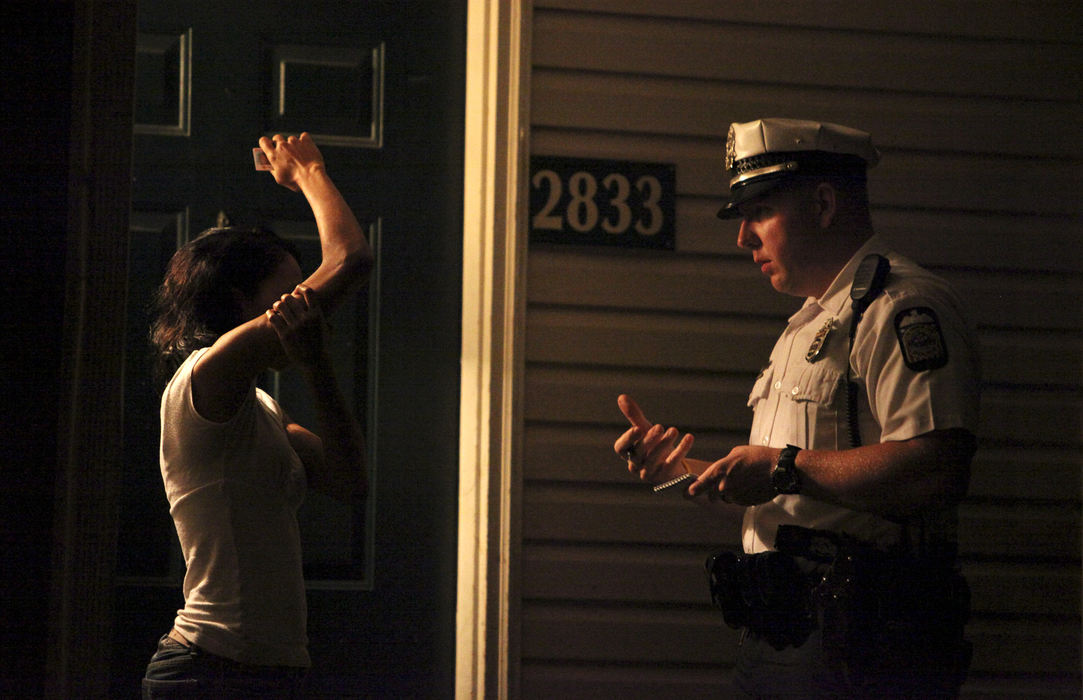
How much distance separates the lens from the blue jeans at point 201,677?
1.91 m

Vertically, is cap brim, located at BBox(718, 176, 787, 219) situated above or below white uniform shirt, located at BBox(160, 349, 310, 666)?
above

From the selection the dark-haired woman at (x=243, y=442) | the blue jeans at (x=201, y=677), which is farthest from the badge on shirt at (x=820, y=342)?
the blue jeans at (x=201, y=677)

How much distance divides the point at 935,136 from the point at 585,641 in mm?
1926

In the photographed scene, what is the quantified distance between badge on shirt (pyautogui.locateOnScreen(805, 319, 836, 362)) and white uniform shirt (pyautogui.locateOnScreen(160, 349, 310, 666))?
3.77ft

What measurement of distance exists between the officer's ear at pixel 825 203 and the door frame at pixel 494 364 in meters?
1.00

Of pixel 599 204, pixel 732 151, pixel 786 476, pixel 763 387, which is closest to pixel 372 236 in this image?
pixel 599 204

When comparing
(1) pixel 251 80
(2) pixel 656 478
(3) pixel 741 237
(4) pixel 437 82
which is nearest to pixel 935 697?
(2) pixel 656 478

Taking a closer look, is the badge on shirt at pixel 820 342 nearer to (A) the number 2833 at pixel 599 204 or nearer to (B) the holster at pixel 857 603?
(B) the holster at pixel 857 603

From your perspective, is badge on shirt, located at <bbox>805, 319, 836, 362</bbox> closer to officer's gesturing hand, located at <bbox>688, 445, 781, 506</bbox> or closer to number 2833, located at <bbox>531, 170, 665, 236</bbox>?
officer's gesturing hand, located at <bbox>688, 445, 781, 506</bbox>

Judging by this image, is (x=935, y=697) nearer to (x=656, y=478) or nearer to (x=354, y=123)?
(x=656, y=478)

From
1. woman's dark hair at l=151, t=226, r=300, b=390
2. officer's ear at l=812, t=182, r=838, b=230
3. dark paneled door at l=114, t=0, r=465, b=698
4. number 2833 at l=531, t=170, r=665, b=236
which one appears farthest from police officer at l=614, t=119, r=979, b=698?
dark paneled door at l=114, t=0, r=465, b=698

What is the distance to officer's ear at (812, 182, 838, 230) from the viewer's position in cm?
231

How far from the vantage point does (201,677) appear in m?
1.92

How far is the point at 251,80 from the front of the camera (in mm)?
3158
